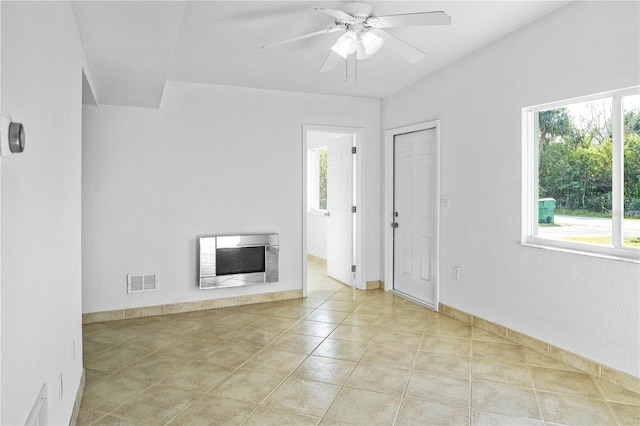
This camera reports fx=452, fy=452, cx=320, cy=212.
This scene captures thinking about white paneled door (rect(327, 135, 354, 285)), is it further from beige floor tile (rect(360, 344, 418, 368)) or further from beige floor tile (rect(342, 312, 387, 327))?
beige floor tile (rect(360, 344, 418, 368))

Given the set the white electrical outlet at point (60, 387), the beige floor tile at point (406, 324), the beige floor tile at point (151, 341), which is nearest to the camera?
the white electrical outlet at point (60, 387)

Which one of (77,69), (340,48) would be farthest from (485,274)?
(77,69)

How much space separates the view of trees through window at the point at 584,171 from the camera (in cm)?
296

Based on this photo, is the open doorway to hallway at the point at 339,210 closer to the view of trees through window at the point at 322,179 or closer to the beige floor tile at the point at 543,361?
the view of trees through window at the point at 322,179

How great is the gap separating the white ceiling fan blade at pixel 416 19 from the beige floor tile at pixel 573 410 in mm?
2342

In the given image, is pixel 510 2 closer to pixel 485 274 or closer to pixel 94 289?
pixel 485 274

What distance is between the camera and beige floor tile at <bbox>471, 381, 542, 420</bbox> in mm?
2611

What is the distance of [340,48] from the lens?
10.1 feet

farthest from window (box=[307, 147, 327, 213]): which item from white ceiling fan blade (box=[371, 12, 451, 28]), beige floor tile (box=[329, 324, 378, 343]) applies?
white ceiling fan blade (box=[371, 12, 451, 28])

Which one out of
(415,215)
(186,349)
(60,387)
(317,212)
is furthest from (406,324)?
(317,212)

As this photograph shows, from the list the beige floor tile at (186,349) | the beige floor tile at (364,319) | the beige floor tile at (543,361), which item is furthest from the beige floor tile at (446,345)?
the beige floor tile at (186,349)

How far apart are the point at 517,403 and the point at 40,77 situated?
294 cm

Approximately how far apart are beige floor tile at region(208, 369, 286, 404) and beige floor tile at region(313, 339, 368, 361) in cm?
54

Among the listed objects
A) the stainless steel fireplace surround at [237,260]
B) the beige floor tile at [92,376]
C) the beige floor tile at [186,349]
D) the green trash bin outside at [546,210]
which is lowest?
the beige floor tile at [92,376]
